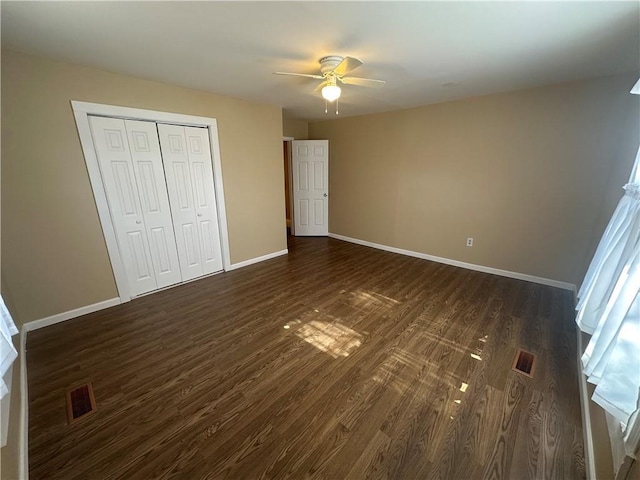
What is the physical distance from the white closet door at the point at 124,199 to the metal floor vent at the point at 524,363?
393 cm

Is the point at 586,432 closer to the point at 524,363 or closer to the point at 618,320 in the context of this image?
the point at 524,363

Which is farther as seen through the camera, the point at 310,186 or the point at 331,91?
the point at 310,186

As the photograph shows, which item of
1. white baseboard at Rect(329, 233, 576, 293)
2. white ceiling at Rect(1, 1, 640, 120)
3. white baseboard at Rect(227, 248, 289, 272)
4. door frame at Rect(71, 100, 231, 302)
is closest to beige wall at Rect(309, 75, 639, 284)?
white baseboard at Rect(329, 233, 576, 293)

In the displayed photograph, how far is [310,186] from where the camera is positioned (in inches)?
219

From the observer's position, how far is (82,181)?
2.56 m

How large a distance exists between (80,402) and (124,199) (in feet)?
6.63

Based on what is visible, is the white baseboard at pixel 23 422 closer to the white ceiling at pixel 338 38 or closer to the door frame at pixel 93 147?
the door frame at pixel 93 147

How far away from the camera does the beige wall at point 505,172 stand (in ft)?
9.07

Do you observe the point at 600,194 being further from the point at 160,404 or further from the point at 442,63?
the point at 160,404

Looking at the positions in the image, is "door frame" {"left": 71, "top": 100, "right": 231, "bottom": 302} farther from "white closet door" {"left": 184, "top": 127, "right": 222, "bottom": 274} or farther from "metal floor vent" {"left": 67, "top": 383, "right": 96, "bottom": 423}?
"metal floor vent" {"left": 67, "top": 383, "right": 96, "bottom": 423}

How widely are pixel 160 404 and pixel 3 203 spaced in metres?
2.23

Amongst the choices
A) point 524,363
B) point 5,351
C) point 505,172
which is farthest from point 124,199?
point 505,172

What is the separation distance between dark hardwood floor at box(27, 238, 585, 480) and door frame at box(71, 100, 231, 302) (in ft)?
1.67

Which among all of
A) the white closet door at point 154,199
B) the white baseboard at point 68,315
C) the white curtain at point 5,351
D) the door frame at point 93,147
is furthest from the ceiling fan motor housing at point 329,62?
the white baseboard at point 68,315
